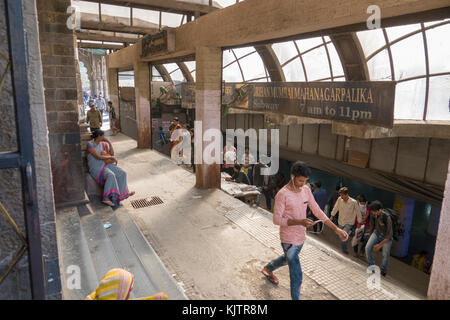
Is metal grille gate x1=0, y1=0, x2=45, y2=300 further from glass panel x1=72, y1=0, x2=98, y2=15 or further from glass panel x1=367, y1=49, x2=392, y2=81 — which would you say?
glass panel x1=72, y1=0, x2=98, y2=15

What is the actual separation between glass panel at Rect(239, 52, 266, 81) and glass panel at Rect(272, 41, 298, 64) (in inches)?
54.5

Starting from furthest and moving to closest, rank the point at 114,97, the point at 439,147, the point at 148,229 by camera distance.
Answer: the point at 114,97, the point at 439,147, the point at 148,229

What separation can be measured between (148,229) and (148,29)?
7.75 m

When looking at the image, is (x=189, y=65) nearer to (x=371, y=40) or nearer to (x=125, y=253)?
(x=371, y=40)

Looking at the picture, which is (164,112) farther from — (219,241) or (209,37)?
(219,241)

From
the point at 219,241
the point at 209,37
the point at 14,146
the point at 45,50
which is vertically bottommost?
the point at 219,241

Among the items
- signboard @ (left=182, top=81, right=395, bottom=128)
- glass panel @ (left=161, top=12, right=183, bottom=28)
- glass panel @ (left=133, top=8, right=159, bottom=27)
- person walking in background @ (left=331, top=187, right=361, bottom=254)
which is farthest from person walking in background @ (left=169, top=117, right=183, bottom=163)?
person walking in background @ (left=331, top=187, right=361, bottom=254)

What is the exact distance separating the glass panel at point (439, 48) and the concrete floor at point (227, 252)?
5.12 metres

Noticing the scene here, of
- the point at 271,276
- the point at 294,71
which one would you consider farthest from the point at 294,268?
the point at 294,71

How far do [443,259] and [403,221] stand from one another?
6.51 m

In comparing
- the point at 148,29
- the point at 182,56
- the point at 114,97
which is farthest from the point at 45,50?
the point at 114,97

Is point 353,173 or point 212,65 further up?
point 212,65

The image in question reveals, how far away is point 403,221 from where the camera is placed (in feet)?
31.7

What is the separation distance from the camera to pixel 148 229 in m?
5.90
